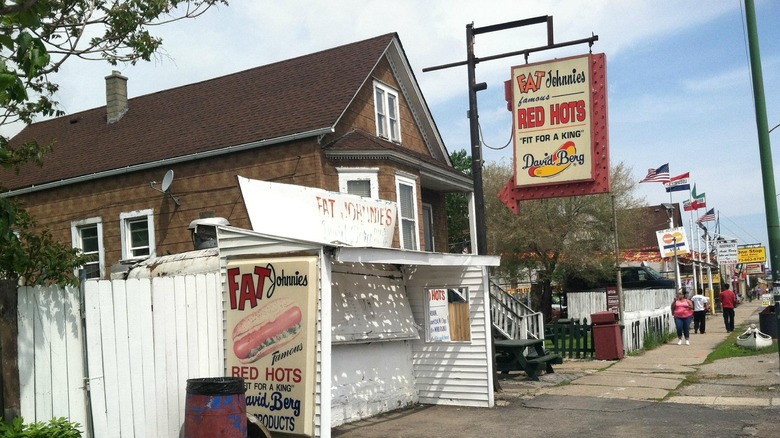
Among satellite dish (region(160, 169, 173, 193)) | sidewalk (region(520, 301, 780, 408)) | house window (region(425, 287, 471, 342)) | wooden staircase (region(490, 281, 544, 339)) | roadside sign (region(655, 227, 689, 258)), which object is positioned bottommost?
sidewalk (region(520, 301, 780, 408))

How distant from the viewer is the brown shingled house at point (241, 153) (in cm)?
1722

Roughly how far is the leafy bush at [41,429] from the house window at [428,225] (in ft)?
48.0

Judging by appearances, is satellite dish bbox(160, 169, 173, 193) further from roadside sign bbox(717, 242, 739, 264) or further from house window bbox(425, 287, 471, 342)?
roadside sign bbox(717, 242, 739, 264)

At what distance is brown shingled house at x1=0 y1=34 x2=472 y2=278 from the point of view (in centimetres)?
1722

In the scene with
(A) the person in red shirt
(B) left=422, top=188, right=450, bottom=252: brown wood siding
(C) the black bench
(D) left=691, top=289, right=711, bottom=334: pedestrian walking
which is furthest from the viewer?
(A) the person in red shirt

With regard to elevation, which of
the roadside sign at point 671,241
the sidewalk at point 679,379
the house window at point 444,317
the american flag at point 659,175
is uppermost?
the american flag at point 659,175

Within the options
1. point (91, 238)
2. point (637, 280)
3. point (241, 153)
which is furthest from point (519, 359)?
point (637, 280)

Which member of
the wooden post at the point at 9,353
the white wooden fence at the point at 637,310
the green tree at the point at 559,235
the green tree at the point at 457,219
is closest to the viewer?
the wooden post at the point at 9,353

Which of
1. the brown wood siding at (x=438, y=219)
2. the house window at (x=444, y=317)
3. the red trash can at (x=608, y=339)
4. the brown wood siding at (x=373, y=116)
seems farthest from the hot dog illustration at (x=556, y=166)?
the brown wood siding at (x=438, y=219)

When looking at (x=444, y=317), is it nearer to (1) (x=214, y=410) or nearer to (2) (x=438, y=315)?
(2) (x=438, y=315)

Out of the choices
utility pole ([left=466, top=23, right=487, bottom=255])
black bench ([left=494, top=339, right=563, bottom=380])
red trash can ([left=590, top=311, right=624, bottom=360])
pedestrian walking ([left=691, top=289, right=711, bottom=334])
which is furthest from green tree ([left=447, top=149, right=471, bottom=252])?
utility pole ([left=466, top=23, right=487, bottom=255])

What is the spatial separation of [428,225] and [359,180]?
495cm

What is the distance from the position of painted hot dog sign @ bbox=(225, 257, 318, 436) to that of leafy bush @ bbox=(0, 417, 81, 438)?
2005 mm

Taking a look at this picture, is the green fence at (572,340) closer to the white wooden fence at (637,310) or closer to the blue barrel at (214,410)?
the white wooden fence at (637,310)
